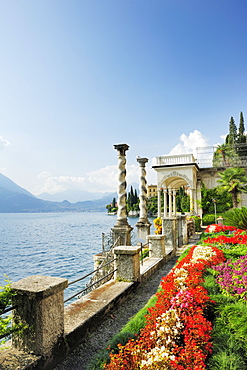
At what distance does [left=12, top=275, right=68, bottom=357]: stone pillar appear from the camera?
279cm

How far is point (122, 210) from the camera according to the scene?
1173 centimetres

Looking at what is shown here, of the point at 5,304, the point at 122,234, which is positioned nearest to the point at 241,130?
the point at 122,234

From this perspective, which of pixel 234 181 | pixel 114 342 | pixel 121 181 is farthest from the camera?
pixel 234 181

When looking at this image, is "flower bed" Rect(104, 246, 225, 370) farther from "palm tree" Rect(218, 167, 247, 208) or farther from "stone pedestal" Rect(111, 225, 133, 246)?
"palm tree" Rect(218, 167, 247, 208)

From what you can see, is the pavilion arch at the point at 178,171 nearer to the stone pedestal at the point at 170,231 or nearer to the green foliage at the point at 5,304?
the stone pedestal at the point at 170,231

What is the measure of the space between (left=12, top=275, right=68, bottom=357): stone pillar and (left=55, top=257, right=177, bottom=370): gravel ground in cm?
44

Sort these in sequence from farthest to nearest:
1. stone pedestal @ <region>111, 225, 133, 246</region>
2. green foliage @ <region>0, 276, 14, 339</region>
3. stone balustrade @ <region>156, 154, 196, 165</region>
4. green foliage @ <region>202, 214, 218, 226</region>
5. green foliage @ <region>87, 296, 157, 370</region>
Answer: green foliage @ <region>202, 214, 218, 226</region> < stone balustrade @ <region>156, 154, 196, 165</region> < stone pedestal @ <region>111, 225, 133, 246</region> < green foliage @ <region>87, 296, 157, 370</region> < green foliage @ <region>0, 276, 14, 339</region>

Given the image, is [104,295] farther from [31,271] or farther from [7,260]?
[7,260]

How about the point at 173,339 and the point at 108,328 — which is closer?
the point at 173,339

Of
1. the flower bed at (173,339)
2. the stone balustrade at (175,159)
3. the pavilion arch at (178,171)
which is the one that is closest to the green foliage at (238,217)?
the flower bed at (173,339)

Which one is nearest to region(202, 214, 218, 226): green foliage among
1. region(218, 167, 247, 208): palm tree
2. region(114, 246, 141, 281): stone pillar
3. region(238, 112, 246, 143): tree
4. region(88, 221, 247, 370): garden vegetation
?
region(218, 167, 247, 208): palm tree

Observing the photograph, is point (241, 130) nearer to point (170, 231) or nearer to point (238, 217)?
point (170, 231)

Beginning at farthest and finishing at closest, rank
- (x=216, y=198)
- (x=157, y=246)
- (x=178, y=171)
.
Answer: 1. (x=216, y=198)
2. (x=178, y=171)
3. (x=157, y=246)

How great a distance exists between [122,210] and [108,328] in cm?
766
